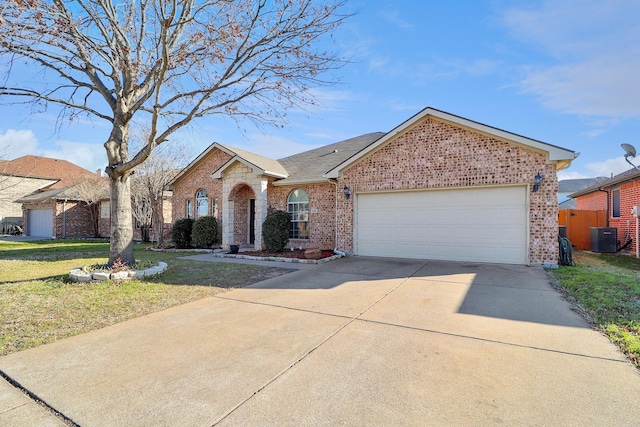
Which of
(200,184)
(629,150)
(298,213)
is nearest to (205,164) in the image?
(200,184)

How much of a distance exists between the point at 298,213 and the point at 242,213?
3.53m

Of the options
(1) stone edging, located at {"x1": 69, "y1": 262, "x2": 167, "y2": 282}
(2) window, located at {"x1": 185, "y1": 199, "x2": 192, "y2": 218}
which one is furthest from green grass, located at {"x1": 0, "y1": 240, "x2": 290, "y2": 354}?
(2) window, located at {"x1": 185, "y1": 199, "x2": 192, "y2": 218}

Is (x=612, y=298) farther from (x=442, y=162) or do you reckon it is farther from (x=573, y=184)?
(x=573, y=184)

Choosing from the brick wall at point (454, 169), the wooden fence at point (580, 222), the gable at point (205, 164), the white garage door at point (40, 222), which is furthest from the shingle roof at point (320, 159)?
the white garage door at point (40, 222)

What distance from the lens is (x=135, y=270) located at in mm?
7898

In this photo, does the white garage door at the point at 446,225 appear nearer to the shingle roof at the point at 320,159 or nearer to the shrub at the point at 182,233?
the shingle roof at the point at 320,159

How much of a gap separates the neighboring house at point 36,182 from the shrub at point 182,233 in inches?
634

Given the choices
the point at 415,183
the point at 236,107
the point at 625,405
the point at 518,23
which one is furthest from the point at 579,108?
the point at 625,405

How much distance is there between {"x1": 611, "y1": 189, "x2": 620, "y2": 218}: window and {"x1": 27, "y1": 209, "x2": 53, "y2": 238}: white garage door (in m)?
36.0

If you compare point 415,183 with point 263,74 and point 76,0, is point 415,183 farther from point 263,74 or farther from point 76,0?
point 76,0

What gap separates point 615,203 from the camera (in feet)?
48.0

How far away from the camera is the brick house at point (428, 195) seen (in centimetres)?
908

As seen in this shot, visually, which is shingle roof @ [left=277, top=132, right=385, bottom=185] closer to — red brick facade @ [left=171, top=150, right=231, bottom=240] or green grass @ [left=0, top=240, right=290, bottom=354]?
red brick facade @ [left=171, top=150, right=231, bottom=240]

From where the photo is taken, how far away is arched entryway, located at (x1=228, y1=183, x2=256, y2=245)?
14711 mm
